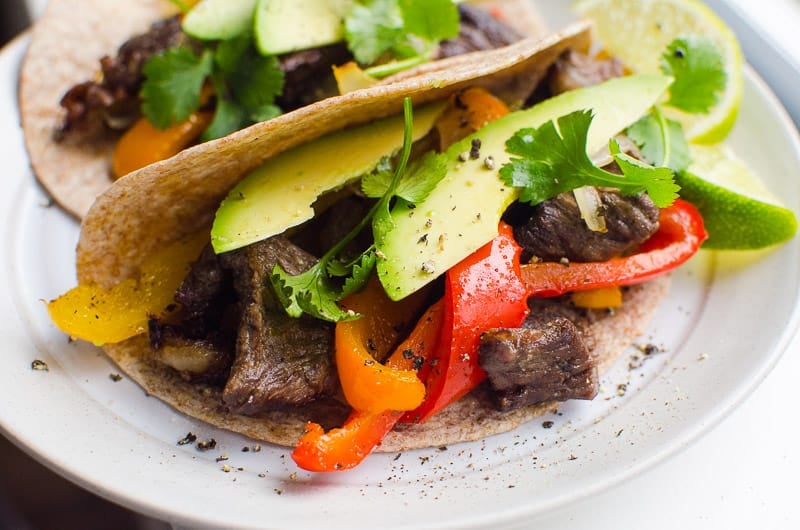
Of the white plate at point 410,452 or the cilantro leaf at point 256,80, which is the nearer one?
the white plate at point 410,452

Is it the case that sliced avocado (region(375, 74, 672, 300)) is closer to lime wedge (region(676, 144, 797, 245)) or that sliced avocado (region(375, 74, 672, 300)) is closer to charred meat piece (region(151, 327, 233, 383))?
lime wedge (region(676, 144, 797, 245))

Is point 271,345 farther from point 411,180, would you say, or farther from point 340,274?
point 411,180

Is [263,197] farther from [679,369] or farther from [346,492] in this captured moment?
[679,369]

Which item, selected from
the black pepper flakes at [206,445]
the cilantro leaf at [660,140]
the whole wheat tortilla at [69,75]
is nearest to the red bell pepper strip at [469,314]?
the black pepper flakes at [206,445]

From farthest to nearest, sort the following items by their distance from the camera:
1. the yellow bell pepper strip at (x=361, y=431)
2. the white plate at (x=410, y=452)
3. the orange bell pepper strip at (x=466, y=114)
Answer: the orange bell pepper strip at (x=466, y=114), the yellow bell pepper strip at (x=361, y=431), the white plate at (x=410, y=452)

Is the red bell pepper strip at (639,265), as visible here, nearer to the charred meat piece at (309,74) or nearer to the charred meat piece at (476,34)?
the charred meat piece at (476,34)

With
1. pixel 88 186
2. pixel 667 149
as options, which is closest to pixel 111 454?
pixel 88 186
